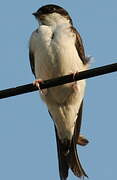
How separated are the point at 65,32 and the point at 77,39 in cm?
19

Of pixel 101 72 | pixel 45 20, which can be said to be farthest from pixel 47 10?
pixel 101 72

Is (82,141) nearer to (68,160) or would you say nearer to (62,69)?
(68,160)

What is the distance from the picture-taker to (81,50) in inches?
277

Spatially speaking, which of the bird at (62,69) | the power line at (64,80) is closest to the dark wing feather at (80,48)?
the bird at (62,69)

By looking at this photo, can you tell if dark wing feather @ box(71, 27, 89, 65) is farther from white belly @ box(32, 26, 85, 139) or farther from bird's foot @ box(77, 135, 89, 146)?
bird's foot @ box(77, 135, 89, 146)

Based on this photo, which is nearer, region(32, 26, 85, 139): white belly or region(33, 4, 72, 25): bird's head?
region(32, 26, 85, 139): white belly

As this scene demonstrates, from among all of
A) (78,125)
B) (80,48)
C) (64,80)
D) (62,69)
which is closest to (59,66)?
(62,69)

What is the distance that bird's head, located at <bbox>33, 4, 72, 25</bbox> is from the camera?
734 centimetres

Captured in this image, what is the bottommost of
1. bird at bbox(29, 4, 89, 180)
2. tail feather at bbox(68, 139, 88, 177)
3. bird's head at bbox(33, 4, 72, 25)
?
tail feather at bbox(68, 139, 88, 177)

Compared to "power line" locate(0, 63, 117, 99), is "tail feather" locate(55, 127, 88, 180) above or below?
below

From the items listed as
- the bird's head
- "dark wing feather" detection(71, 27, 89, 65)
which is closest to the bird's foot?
"dark wing feather" detection(71, 27, 89, 65)

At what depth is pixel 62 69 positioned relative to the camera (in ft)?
22.0

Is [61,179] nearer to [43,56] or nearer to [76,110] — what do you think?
[76,110]

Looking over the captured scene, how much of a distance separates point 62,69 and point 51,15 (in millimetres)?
1002
